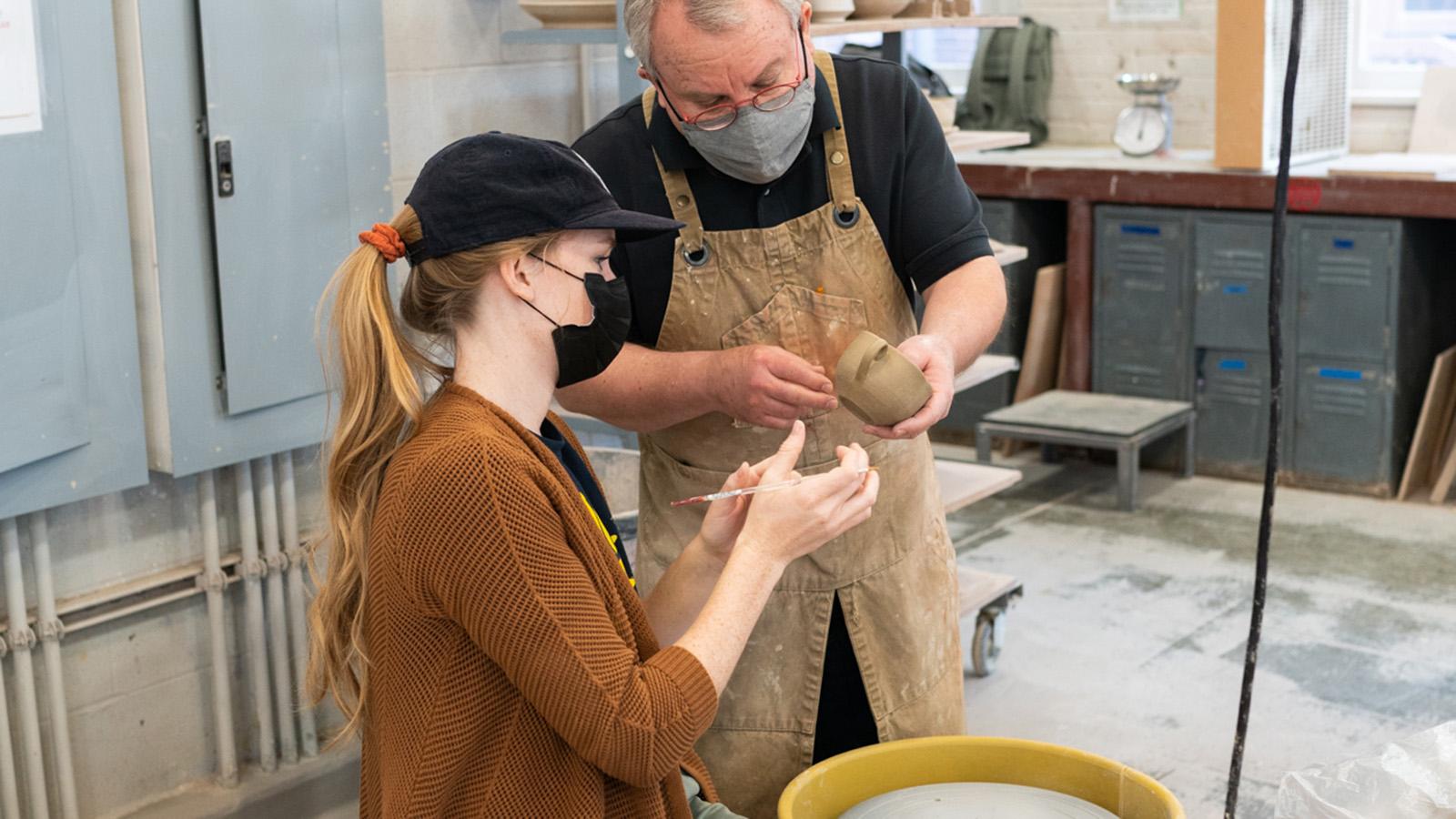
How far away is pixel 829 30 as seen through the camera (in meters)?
3.47

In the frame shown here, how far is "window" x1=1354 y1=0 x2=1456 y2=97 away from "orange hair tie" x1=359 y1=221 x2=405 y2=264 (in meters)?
5.57

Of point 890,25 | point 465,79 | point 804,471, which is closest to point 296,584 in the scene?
point 465,79

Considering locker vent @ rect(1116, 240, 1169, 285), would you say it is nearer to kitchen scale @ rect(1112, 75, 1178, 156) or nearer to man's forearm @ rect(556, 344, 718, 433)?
kitchen scale @ rect(1112, 75, 1178, 156)

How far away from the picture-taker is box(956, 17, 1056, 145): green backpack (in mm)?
6738

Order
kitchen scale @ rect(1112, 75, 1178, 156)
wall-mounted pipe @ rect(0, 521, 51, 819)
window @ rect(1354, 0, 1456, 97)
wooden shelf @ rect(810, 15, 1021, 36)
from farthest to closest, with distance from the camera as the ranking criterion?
window @ rect(1354, 0, 1456, 97) < kitchen scale @ rect(1112, 75, 1178, 156) < wooden shelf @ rect(810, 15, 1021, 36) < wall-mounted pipe @ rect(0, 521, 51, 819)

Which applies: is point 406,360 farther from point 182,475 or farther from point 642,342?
point 182,475

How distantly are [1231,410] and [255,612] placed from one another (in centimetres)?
394

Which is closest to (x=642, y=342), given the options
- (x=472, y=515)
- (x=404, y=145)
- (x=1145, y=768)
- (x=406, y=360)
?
(x=406, y=360)

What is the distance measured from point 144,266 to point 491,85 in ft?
3.07

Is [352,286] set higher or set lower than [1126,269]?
higher

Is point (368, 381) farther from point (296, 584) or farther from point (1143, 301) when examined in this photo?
point (1143, 301)

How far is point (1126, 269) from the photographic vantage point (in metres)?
5.82

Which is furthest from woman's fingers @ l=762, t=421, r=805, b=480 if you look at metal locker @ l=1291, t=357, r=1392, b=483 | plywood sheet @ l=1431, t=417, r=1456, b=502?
plywood sheet @ l=1431, t=417, r=1456, b=502

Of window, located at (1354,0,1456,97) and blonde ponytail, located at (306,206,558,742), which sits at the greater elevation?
window, located at (1354,0,1456,97)
